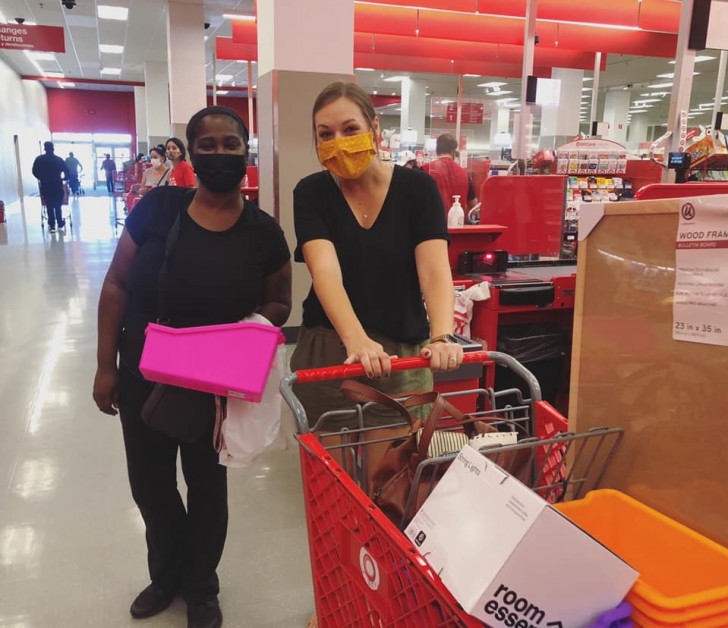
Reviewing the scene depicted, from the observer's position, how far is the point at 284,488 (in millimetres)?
2979

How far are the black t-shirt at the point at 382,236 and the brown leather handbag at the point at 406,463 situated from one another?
0.41 meters

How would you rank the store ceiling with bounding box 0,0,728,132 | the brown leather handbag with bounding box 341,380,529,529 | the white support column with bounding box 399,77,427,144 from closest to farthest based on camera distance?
the brown leather handbag with bounding box 341,380,529,529
the store ceiling with bounding box 0,0,728,132
the white support column with bounding box 399,77,427,144

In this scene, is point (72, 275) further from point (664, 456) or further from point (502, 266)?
point (664, 456)

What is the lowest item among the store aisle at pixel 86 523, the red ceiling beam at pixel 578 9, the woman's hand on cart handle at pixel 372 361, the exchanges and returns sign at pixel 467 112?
the store aisle at pixel 86 523

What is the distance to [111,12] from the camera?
40.1 feet

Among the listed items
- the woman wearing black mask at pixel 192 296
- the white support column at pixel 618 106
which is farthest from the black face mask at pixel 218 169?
the white support column at pixel 618 106

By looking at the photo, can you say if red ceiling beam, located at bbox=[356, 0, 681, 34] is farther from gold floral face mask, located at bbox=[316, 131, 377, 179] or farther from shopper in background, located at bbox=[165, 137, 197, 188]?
gold floral face mask, located at bbox=[316, 131, 377, 179]

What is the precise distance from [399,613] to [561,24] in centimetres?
1347

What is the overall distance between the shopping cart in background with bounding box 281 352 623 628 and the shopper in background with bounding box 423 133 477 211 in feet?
16.0

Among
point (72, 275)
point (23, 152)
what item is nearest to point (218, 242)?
point (72, 275)

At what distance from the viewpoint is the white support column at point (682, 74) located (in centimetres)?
355

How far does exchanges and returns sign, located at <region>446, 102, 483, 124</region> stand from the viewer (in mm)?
11588

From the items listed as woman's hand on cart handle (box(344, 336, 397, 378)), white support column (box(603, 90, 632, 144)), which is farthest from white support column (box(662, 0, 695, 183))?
white support column (box(603, 90, 632, 144))

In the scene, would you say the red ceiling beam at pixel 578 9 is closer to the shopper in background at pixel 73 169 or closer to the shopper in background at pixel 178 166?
the shopper in background at pixel 178 166
